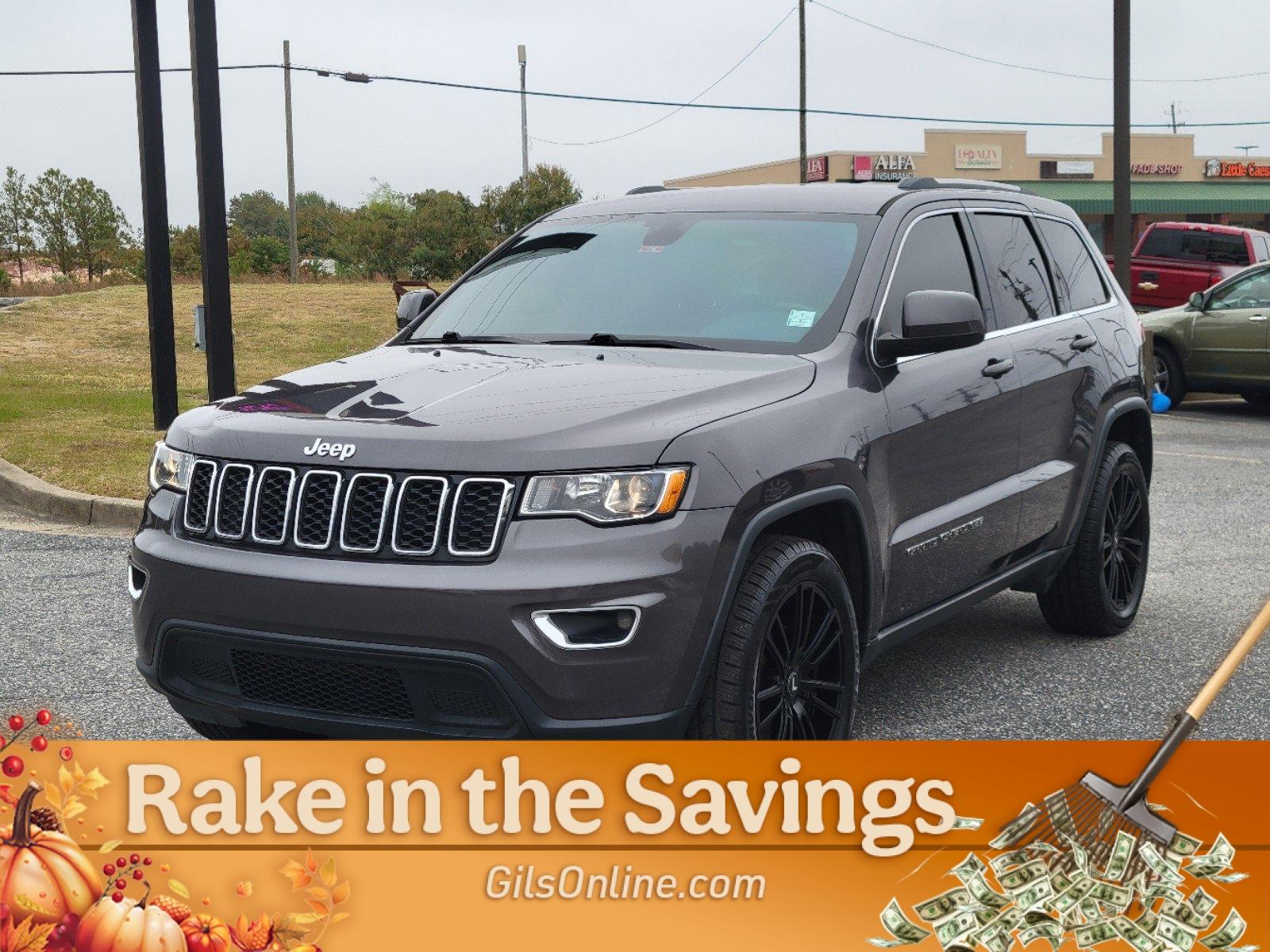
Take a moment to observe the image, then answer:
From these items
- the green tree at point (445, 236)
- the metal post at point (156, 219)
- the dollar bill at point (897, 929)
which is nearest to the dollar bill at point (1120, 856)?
the dollar bill at point (897, 929)

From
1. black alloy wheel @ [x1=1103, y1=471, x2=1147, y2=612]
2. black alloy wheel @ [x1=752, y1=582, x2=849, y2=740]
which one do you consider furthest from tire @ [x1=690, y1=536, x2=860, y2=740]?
black alloy wheel @ [x1=1103, y1=471, x2=1147, y2=612]

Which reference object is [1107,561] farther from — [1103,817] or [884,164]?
[884,164]

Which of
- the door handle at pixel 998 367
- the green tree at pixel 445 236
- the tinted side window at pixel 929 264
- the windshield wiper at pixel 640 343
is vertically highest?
the green tree at pixel 445 236

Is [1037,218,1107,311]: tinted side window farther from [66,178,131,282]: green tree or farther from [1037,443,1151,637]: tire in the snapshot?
[66,178,131,282]: green tree

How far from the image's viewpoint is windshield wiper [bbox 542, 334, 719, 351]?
181 inches

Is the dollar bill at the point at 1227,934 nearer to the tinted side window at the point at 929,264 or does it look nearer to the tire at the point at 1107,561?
the tinted side window at the point at 929,264

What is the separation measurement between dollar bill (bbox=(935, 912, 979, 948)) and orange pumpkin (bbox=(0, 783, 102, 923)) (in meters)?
1.62

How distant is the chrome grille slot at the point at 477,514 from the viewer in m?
3.50

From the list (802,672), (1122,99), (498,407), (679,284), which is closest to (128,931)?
(498,407)

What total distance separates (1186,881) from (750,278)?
8.07 ft

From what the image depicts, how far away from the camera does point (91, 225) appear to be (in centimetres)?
6594

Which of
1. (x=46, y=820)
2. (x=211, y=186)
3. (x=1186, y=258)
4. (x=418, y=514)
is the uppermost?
(x=211, y=186)

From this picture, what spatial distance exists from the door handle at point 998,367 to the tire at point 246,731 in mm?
2645

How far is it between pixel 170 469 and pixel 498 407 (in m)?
0.97
